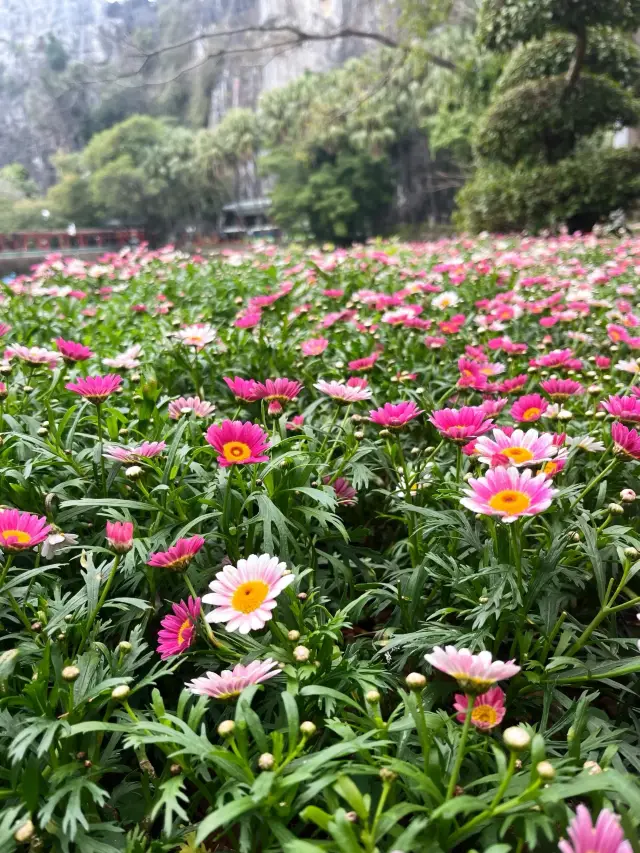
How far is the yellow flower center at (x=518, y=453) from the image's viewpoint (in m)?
A: 0.69

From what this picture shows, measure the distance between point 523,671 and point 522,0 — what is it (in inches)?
325

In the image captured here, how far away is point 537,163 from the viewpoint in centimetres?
780

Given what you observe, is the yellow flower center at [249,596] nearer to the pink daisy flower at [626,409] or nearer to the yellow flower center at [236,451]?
the yellow flower center at [236,451]

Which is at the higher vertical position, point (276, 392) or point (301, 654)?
point (276, 392)

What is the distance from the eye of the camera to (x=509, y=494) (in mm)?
615

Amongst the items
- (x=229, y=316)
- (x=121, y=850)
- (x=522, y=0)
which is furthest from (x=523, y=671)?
(x=522, y=0)

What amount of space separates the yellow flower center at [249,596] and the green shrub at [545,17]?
7979mm

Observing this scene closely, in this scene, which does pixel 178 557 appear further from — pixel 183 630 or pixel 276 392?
pixel 276 392

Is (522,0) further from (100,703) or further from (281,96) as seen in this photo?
(281,96)

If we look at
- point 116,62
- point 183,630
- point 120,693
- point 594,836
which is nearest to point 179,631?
point 183,630

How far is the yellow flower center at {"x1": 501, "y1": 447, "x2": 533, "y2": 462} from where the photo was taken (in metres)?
0.69

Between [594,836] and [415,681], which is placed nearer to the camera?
[594,836]

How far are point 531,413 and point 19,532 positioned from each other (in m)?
0.79

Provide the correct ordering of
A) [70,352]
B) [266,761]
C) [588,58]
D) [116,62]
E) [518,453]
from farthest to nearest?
[116,62] → [588,58] → [70,352] → [518,453] → [266,761]
